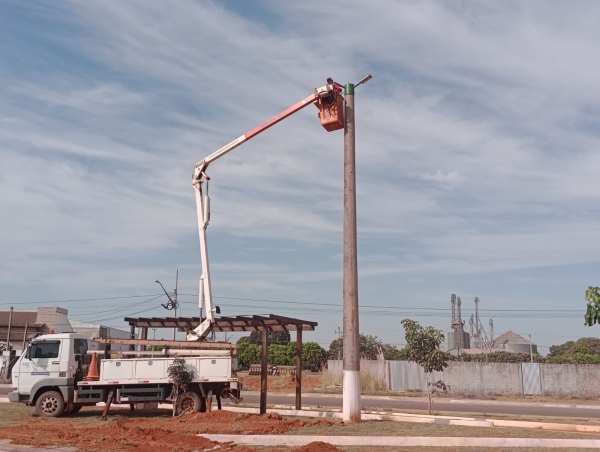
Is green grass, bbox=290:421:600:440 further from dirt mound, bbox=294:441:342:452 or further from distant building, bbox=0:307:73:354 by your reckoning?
distant building, bbox=0:307:73:354

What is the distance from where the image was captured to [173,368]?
755 inches

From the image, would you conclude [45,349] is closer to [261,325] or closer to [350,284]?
[261,325]

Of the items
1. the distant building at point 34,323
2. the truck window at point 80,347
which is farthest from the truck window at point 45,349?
the distant building at point 34,323

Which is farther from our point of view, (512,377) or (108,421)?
(512,377)

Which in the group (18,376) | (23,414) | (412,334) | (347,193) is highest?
(347,193)

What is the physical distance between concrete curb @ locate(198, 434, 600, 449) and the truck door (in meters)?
8.42

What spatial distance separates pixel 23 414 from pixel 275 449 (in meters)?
12.0

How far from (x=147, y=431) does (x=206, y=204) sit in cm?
868

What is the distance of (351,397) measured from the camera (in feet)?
58.6

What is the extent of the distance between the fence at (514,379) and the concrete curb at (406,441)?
29242mm

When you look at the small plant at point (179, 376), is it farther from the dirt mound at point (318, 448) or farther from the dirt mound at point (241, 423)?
the dirt mound at point (318, 448)

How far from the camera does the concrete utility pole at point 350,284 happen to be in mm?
17906

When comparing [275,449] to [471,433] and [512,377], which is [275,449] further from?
[512,377]

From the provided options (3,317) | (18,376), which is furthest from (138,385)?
(3,317)
